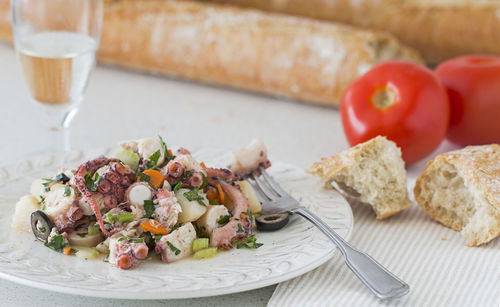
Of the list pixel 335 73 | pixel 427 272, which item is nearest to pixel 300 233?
pixel 427 272

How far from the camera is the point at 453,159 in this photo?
199 cm

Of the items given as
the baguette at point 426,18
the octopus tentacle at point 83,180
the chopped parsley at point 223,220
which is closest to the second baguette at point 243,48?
the baguette at point 426,18

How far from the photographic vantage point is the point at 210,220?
1.70 meters

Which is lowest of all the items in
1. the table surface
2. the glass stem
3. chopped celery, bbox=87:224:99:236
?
the table surface

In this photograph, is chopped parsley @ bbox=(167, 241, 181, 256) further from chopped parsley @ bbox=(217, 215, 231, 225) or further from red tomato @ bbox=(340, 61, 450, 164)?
red tomato @ bbox=(340, 61, 450, 164)

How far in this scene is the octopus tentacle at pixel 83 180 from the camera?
163 centimetres

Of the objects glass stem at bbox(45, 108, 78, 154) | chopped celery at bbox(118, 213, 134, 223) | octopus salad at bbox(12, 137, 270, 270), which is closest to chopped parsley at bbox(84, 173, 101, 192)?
octopus salad at bbox(12, 137, 270, 270)

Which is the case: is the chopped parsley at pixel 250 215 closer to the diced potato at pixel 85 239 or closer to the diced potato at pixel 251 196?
the diced potato at pixel 251 196

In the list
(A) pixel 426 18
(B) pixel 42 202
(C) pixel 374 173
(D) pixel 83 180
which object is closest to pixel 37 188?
(B) pixel 42 202

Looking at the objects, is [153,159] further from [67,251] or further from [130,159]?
[67,251]

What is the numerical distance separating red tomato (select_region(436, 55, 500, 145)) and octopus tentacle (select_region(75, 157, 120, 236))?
1.57 meters

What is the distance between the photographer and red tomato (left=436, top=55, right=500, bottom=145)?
104 inches

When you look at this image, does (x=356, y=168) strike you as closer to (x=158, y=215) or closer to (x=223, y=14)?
(x=158, y=215)

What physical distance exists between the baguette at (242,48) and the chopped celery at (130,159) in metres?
1.61
